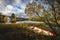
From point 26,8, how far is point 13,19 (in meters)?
0.45

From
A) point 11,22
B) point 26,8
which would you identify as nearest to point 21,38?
point 11,22

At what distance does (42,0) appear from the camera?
4859mm

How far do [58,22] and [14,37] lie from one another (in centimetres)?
118

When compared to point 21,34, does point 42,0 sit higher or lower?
higher

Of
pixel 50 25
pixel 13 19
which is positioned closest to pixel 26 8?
pixel 13 19

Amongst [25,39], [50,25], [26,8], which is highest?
[26,8]

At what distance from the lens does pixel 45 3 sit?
481 centimetres

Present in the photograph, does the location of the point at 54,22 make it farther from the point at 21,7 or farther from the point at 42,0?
the point at 21,7

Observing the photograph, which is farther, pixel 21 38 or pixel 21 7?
pixel 21 7

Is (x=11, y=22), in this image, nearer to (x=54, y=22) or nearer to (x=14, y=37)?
(x=14, y=37)

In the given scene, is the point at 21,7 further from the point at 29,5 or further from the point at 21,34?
the point at 21,34

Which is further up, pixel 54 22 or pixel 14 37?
pixel 54 22

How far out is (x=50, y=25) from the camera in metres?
4.80

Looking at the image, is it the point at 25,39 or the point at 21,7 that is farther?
the point at 21,7
